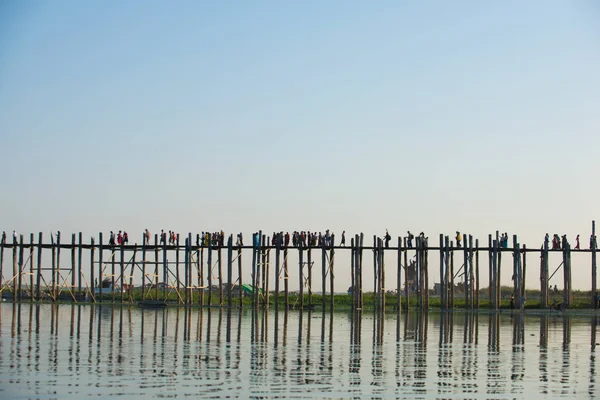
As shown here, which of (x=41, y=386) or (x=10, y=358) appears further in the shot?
(x=10, y=358)

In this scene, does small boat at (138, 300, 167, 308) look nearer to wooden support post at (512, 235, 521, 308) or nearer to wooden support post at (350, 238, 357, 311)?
wooden support post at (350, 238, 357, 311)

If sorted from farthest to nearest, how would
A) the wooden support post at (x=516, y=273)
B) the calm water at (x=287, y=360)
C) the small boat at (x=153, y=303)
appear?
the small boat at (x=153, y=303), the wooden support post at (x=516, y=273), the calm water at (x=287, y=360)

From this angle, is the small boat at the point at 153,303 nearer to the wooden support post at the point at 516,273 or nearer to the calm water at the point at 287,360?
the calm water at the point at 287,360

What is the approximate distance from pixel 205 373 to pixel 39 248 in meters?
29.1

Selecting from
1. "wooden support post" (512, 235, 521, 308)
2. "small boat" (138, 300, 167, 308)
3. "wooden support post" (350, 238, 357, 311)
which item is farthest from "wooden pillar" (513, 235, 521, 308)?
"small boat" (138, 300, 167, 308)

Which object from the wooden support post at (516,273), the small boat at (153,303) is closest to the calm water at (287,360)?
the wooden support post at (516,273)

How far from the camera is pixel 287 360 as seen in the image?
754 inches

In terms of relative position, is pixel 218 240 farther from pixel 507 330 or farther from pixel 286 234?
pixel 507 330

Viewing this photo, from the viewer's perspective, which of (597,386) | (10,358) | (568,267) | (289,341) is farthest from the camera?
(568,267)

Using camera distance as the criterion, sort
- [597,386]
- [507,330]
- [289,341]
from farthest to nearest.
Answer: [507,330]
[289,341]
[597,386]

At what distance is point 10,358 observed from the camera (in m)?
18.3

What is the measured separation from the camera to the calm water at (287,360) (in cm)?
1513

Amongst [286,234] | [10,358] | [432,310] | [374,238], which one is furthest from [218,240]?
[10,358]

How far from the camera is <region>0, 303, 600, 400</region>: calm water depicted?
1513 centimetres
